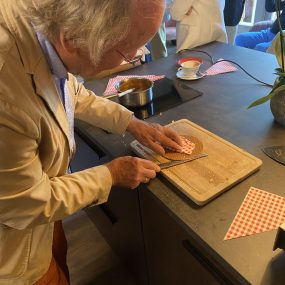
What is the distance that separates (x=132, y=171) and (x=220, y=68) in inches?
30.4

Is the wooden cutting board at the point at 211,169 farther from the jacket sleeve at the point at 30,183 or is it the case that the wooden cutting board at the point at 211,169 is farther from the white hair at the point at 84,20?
the white hair at the point at 84,20

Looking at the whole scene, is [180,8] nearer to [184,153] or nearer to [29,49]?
[184,153]

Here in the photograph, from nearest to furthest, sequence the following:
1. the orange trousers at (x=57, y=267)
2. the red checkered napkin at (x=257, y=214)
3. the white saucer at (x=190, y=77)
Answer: the red checkered napkin at (x=257, y=214)
the orange trousers at (x=57, y=267)
the white saucer at (x=190, y=77)

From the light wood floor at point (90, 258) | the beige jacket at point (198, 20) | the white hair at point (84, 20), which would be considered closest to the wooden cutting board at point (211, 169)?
the white hair at point (84, 20)

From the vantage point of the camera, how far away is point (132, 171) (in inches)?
29.0

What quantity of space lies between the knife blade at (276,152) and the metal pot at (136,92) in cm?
46

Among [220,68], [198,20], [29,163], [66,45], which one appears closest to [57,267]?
[29,163]

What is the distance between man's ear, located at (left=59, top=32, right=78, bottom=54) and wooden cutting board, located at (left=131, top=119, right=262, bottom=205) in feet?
1.19

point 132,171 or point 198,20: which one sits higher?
point 198,20

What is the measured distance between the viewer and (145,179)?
0.74 meters

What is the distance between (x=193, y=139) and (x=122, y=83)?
0.43 m

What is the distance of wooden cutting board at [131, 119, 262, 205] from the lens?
0.68m

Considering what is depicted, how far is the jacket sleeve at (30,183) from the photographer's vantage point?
1.77 feet

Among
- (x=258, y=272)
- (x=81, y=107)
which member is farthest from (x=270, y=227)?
(x=81, y=107)
